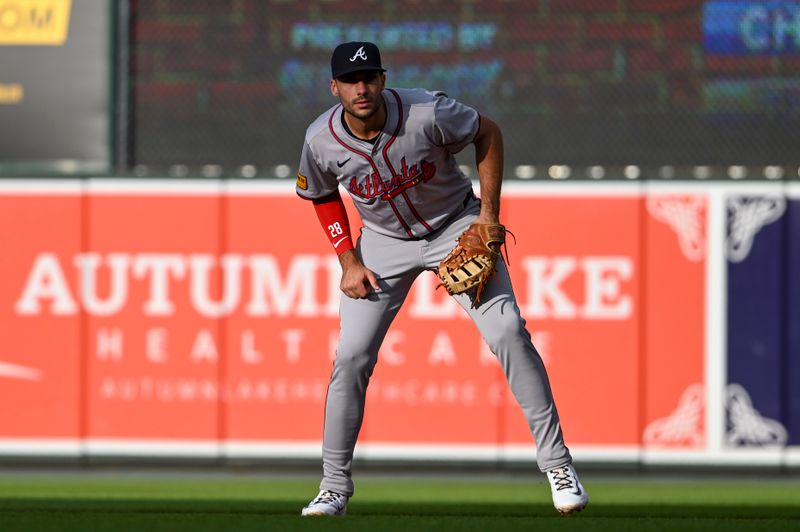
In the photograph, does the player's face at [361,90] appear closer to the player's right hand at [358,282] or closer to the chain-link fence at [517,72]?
the player's right hand at [358,282]

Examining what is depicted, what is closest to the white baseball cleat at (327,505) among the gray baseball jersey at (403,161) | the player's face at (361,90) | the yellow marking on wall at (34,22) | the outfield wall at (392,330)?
the gray baseball jersey at (403,161)

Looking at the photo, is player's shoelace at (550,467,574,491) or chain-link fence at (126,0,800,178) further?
chain-link fence at (126,0,800,178)

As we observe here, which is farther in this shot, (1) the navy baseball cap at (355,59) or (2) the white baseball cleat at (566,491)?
(2) the white baseball cleat at (566,491)

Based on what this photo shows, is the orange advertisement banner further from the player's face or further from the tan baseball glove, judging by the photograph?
the player's face

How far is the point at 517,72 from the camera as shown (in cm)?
766

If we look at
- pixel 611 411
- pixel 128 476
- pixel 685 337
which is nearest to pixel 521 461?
pixel 611 411

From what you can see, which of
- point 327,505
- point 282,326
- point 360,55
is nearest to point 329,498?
point 327,505

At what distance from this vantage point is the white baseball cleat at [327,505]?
477 cm

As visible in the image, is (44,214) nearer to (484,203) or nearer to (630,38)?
(630,38)

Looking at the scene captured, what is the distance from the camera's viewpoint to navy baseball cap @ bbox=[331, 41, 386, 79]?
450 centimetres

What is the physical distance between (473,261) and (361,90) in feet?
2.17

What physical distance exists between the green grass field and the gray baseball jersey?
3.36 feet

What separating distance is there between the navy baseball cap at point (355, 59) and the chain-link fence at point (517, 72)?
10.1ft

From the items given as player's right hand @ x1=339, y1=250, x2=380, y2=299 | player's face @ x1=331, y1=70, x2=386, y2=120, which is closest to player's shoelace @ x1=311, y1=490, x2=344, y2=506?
player's right hand @ x1=339, y1=250, x2=380, y2=299
